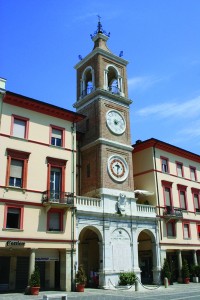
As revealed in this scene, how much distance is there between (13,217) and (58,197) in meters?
4.18

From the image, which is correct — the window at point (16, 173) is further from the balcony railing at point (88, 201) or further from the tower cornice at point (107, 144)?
the tower cornice at point (107, 144)

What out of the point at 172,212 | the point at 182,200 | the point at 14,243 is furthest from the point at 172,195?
the point at 14,243

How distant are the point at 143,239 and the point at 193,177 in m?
12.3

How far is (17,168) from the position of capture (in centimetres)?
2625

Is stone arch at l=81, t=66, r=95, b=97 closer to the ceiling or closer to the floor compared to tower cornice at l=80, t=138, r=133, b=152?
closer to the ceiling

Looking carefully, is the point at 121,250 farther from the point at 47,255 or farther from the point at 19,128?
the point at 19,128

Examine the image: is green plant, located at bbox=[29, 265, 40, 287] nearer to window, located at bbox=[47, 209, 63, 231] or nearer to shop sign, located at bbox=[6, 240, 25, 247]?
shop sign, located at bbox=[6, 240, 25, 247]

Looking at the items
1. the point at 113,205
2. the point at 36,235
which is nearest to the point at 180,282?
the point at 113,205

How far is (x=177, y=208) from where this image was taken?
38.5 meters

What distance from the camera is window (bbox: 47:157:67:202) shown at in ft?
90.4

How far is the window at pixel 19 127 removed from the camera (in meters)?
27.0

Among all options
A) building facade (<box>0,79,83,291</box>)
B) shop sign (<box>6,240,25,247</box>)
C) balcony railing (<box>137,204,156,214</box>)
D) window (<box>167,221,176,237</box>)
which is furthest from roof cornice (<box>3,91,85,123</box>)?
window (<box>167,221,176,237</box>)

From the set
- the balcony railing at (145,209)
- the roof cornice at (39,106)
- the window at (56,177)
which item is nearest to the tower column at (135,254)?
the balcony railing at (145,209)

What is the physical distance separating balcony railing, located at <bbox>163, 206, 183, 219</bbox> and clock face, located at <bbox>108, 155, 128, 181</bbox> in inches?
273
